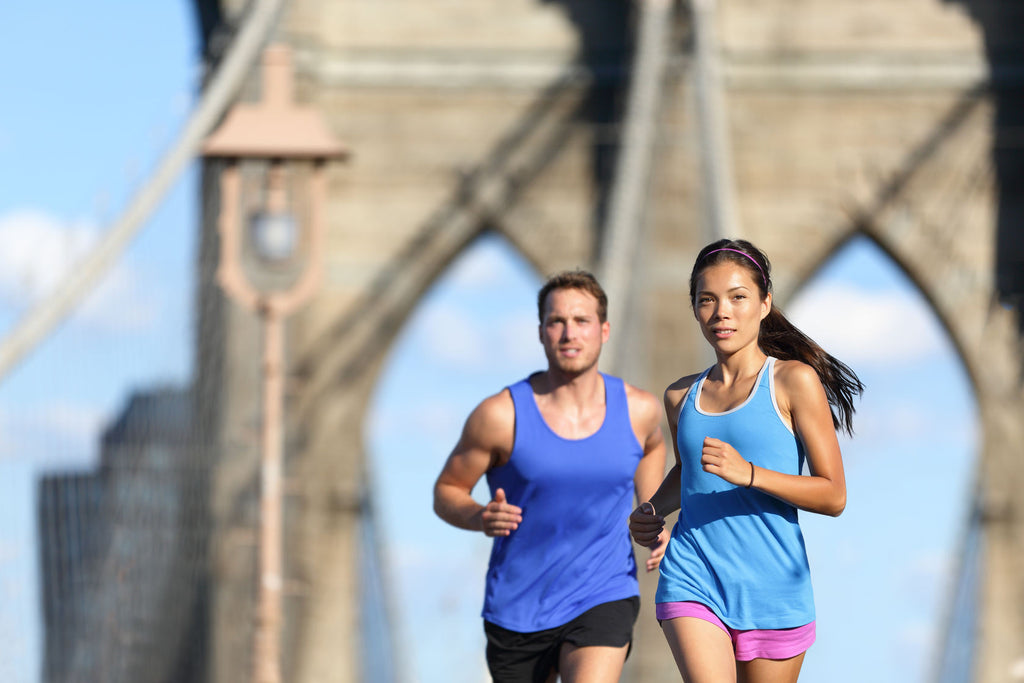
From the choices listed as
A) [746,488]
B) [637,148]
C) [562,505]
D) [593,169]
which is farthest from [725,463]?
[593,169]

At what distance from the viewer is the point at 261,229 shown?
21.5 ft

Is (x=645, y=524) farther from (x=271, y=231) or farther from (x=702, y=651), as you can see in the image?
(x=271, y=231)

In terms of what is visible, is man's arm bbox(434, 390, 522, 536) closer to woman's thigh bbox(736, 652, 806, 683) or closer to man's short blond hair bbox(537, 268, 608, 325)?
man's short blond hair bbox(537, 268, 608, 325)

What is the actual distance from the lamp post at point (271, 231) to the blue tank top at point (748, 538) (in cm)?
427

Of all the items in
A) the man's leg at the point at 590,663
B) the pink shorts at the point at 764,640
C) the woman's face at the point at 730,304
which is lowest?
the man's leg at the point at 590,663

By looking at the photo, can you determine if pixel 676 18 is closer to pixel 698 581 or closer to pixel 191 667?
pixel 191 667

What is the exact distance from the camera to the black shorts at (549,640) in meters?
2.94

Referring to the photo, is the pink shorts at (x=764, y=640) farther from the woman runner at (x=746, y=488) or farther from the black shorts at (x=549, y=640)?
the black shorts at (x=549, y=640)

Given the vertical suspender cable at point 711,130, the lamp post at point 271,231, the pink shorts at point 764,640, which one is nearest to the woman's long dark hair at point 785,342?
the pink shorts at point 764,640

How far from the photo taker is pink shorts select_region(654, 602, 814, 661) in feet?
7.77

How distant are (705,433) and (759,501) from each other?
137mm

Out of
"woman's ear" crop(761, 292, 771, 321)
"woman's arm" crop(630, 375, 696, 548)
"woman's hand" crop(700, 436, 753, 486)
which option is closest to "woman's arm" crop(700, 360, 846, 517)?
"woman's hand" crop(700, 436, 753, 486)

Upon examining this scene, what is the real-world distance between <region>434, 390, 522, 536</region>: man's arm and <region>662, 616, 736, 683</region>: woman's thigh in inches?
23.2

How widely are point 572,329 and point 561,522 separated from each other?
37 cm
